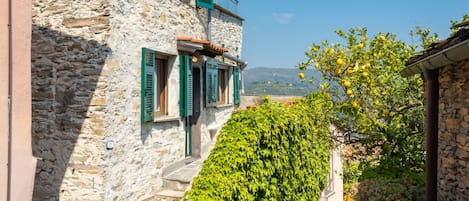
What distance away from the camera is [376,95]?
8.56 m

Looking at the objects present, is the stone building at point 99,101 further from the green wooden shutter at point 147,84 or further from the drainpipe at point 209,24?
the drainpipe at point 209,24

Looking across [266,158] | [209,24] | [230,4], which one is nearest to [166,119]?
[266,158]

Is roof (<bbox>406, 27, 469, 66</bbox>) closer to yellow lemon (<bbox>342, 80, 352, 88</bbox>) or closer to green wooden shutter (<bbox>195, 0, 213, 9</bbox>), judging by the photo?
yellow lemon (<bbox>342, 80, 352, 88</bbox>)

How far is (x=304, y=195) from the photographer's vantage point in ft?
25.3

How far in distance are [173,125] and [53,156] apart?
8.68ft

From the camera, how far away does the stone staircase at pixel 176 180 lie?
733 cm

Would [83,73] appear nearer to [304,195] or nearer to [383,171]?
[304,195]

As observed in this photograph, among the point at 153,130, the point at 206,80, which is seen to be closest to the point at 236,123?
the point at 153,130

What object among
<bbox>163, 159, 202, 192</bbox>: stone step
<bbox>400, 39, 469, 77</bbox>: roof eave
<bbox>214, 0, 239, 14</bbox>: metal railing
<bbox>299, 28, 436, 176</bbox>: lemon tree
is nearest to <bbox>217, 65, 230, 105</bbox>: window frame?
<bbox>214, 0, 239, 14</bbox>: metal railing

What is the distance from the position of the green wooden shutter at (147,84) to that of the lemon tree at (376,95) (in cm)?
393

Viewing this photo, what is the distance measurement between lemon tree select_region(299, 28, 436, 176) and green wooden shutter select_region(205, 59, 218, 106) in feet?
8.44

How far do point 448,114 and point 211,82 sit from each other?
6235mm

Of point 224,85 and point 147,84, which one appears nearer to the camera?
point 147,84

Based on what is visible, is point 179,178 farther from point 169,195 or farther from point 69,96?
point 69,96
